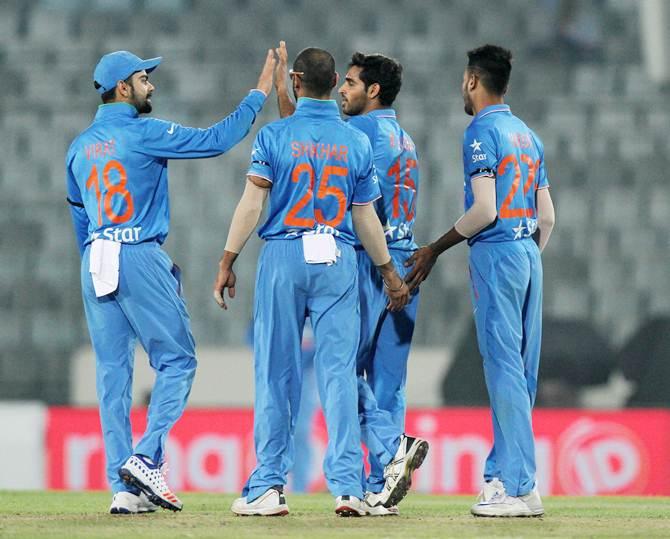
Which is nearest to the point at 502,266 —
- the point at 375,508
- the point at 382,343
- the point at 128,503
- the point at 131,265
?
the point at 382,343

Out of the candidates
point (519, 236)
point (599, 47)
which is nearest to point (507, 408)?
point (519, 236)

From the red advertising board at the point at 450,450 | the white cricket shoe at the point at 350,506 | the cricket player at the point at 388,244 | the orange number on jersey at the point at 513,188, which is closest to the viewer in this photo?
the white cricket shoe at the point at 350,506

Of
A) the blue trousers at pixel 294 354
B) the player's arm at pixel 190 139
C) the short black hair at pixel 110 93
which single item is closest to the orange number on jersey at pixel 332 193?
the blue trousers at pixel 294 354

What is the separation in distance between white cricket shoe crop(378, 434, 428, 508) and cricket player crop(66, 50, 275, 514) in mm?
797

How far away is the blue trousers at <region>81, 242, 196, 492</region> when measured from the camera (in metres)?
5.53

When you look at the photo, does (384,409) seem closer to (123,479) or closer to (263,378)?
(263,378)

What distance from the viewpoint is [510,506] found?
5.34m

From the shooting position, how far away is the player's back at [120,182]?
5.56 metres

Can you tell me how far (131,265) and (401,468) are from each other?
1284 mm

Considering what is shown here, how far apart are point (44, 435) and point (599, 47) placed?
24.9 ft

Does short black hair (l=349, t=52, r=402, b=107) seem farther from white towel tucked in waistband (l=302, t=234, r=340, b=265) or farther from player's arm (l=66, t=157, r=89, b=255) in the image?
player's arm (l=66, t=157, r=89, b=255)

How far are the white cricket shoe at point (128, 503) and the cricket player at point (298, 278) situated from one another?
37 cm

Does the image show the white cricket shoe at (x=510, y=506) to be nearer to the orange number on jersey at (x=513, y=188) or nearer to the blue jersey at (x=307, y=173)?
the orange number on jersey at (x=513, y=188)

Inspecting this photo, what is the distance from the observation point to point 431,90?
1435 cm
